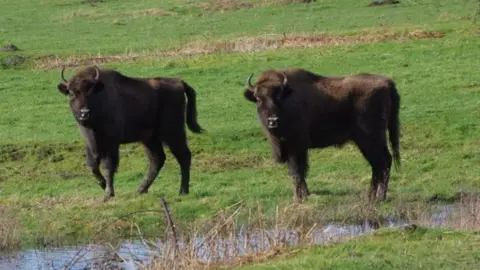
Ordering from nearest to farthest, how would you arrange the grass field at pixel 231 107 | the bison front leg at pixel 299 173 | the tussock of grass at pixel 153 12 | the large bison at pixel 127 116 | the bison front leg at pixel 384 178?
the grass field at pixel 231 107
the bison front leg at pixel 384 178
the bison front leg at pixel 299 173
the large bison at pixel 127 116
the tussock of grass at pixel 153 12

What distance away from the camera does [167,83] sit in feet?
63.2

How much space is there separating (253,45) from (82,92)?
18.7 m

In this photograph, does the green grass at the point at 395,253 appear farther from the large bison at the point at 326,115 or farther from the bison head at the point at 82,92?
the bison head at the point at 82,92

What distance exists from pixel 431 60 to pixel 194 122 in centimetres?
1292

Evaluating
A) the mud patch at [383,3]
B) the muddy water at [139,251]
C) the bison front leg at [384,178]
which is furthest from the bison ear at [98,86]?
the mud patch at [383,3]

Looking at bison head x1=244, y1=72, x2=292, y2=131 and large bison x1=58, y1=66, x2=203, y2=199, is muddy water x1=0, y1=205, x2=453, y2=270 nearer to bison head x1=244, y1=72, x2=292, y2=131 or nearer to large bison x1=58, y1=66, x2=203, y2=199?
bison head x1=244, y1=72, x2=292, y2=131

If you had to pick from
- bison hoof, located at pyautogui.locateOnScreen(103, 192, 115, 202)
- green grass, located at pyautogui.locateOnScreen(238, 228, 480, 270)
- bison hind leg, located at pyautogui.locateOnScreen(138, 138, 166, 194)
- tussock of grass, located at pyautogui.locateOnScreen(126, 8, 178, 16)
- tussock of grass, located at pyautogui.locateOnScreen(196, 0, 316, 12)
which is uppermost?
green grass, located at pyautogui.locateOnScreen(238, 228, 480, 270)

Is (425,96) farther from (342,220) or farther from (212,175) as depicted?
(342,220)

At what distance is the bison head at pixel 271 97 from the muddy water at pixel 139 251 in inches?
110

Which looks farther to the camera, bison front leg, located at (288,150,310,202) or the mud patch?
the mud patch

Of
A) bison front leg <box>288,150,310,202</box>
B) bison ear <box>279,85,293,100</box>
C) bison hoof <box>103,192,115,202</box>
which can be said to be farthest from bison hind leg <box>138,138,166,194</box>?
bison ear <box>279,85,293,100</box>

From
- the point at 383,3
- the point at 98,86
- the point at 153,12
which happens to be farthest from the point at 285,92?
the point at 153,12

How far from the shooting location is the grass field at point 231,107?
16.7 m

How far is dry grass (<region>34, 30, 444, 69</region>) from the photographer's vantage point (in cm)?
3544
